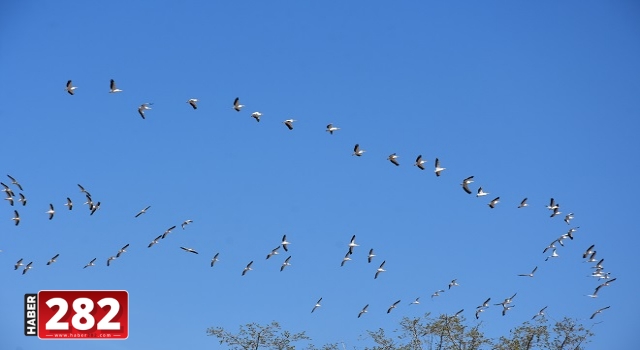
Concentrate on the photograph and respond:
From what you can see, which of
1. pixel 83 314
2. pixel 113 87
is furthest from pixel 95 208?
pixel 83 314

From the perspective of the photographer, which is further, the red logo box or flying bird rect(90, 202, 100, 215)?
flying bird rect(90, 202, 100, 215)

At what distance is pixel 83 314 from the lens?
108 ft

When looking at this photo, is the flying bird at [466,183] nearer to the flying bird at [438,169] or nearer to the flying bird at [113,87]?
the flying bird at [438,169]

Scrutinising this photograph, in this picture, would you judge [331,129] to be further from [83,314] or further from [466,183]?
[83,314]

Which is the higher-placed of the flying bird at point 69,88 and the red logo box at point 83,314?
the flying bird at point 69,88

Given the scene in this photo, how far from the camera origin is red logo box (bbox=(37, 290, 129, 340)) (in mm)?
33188

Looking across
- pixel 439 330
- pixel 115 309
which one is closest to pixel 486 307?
pixel 439 330

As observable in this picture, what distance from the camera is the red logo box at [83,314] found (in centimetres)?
3319

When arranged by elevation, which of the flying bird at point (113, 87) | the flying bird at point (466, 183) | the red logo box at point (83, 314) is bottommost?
the red logo box at point (83, 314)

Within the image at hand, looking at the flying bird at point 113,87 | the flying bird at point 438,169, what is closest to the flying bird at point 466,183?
the flying bird at point 438,169

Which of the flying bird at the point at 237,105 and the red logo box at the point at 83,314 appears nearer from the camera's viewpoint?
the red logo box at the point at 83,314

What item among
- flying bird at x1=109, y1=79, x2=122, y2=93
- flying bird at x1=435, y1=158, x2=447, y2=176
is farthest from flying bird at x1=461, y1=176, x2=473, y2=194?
flying bird at x1=109, y1=79, x2=122, y2=93

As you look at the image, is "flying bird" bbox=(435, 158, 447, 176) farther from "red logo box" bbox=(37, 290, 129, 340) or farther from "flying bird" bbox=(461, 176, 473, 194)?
"red logo box" bbox=(37, 290, 129, 340)

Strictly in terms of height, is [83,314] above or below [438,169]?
below
